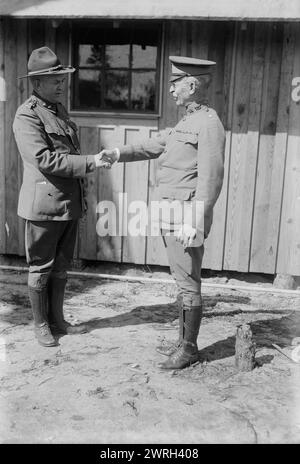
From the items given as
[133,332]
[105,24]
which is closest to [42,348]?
[133,332]

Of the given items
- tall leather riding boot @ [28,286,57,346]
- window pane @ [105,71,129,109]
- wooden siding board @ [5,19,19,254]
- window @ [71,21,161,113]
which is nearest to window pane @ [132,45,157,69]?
window @ [71,21,161,113]

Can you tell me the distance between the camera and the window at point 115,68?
6.09 metres

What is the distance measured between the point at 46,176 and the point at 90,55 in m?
2.57

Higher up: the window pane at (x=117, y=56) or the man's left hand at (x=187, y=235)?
the window pane at (x=117, y=56)

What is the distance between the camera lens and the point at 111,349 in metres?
4.50

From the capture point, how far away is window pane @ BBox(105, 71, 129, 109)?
6219mm

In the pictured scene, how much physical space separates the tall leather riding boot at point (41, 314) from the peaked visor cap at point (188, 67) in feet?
6.69

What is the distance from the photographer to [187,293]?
401 centimetres

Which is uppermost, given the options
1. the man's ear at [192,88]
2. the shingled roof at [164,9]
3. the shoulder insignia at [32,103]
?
the shingled roof at [164,9]

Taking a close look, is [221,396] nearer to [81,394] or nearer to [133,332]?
[81,394]

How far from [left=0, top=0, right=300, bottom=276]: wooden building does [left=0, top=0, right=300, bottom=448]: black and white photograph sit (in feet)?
0.05

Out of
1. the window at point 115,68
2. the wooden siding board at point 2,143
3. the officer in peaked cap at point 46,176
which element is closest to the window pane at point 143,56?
→ the window at point 115,68

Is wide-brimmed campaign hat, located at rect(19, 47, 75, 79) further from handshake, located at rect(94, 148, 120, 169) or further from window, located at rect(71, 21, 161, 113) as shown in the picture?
window, located at rect(71, 21, 161, 113)

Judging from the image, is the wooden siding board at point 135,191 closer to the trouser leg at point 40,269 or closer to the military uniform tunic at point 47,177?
the military uniform tunic at point 47,177
